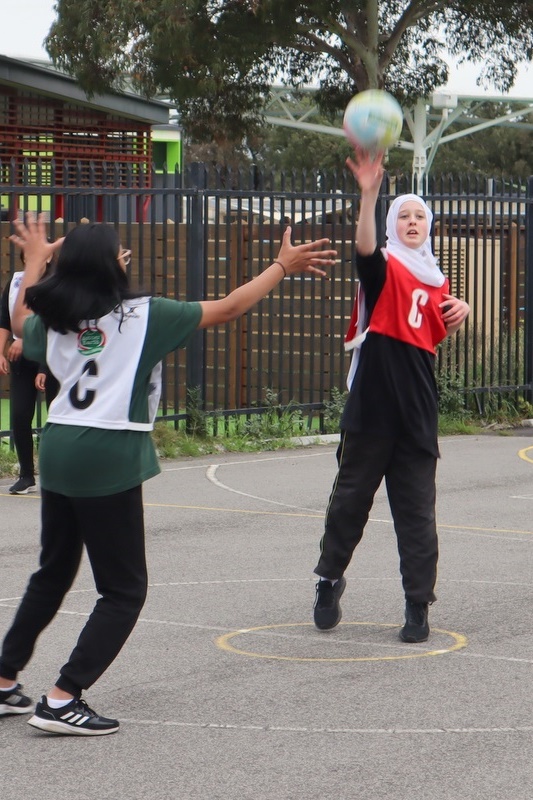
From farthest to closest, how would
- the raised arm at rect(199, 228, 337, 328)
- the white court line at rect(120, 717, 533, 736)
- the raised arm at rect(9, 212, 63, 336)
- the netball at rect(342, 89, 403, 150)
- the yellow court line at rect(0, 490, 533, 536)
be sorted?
the yellow court line at rect(0, 490, 533, 536) < the netball at rect(342, 89, 403, 150) < the raised arm at rect(9, 212, 63, 336) < the white court line at rect(120, 717, 533, 736) < the raised arm at rect(199, 228, 337, 328)

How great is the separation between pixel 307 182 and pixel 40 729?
9.45 m

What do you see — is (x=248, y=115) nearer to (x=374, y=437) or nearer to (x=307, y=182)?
(x=307, y=182)

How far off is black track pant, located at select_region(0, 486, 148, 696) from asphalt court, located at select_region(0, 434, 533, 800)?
30 centimetres

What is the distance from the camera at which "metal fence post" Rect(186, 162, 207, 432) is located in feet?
42.2

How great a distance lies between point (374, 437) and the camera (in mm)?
6207

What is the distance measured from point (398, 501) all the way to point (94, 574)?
1.82 m

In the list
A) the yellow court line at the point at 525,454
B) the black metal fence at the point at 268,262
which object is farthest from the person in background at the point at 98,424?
the yellow court line at the point at 525,454

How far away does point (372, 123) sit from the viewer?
5.82 m

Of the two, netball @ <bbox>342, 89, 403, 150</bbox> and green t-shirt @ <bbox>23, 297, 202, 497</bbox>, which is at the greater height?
netball @ <bbox>342, 89, 403, 150</bbox>

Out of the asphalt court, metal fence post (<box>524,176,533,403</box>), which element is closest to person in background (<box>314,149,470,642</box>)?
the asphalt court

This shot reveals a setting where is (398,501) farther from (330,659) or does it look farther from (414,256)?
(414,256)

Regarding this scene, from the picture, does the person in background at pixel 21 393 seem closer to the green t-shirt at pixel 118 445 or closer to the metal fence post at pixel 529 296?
the green t-shirt at pixel 118 445

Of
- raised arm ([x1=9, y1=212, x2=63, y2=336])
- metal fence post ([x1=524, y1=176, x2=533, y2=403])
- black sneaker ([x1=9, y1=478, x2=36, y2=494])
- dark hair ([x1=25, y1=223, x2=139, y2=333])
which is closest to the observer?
dark hair ([x1=25, y1=223, x2=139, y2=333])

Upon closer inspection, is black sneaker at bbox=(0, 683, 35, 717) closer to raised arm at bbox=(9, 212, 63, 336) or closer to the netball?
raised arm at bbox=(9, 212, 63, 336)
